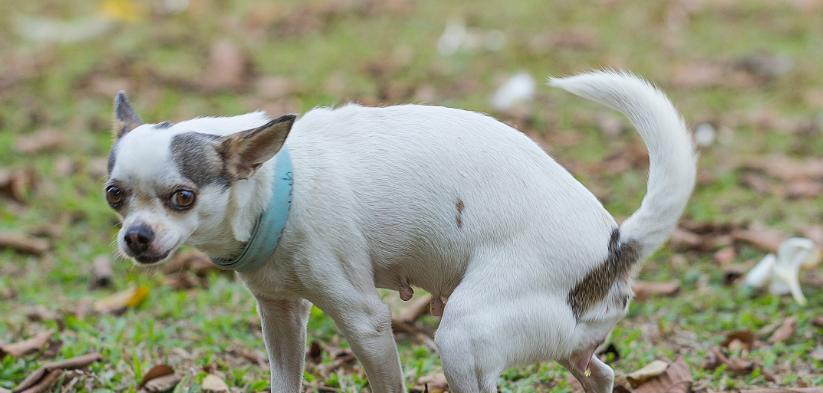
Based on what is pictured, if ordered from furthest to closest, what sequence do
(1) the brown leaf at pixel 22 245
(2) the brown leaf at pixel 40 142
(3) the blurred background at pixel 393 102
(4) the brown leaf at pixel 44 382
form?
(2) the brown leaf at pixel 40 142 < (1) the brown leaf at pixel 22 245 < (3) the blurred background at pixel 393 102 < (4) the brown leaf at pixel 44 382

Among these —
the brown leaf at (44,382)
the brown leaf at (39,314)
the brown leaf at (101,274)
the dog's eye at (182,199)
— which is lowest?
the brown leaf at (44,382)

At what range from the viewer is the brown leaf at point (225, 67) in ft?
24.8

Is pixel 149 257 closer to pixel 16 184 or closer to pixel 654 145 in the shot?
pixel 654 145

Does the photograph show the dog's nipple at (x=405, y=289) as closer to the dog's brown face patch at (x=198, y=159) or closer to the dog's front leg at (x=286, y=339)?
the dog's front leg at (x=286, y=339)

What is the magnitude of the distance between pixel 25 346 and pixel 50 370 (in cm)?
35

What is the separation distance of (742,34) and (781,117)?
7.40ft

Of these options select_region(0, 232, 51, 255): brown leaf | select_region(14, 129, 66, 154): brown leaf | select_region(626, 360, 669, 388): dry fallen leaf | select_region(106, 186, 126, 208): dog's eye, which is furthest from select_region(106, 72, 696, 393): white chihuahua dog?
select_region(14, 129, 66, 154): brown leaf

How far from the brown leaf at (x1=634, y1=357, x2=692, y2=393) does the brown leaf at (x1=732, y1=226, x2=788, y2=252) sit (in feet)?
4.73

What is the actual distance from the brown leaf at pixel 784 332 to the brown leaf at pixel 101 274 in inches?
115

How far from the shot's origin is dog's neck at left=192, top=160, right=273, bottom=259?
275cm

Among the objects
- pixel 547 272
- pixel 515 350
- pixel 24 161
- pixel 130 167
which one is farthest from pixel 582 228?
pixel 24 161

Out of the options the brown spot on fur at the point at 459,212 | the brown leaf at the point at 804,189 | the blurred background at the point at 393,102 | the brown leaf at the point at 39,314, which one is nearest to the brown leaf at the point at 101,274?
the blurred background at the point at 393,102

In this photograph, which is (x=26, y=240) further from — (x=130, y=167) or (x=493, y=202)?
(x=493, y=202)

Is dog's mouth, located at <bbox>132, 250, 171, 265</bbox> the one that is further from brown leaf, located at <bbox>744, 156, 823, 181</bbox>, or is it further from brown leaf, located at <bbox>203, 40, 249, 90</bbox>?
brown leaf, located at <bbox>203, 40, 249, 90</bbox>
